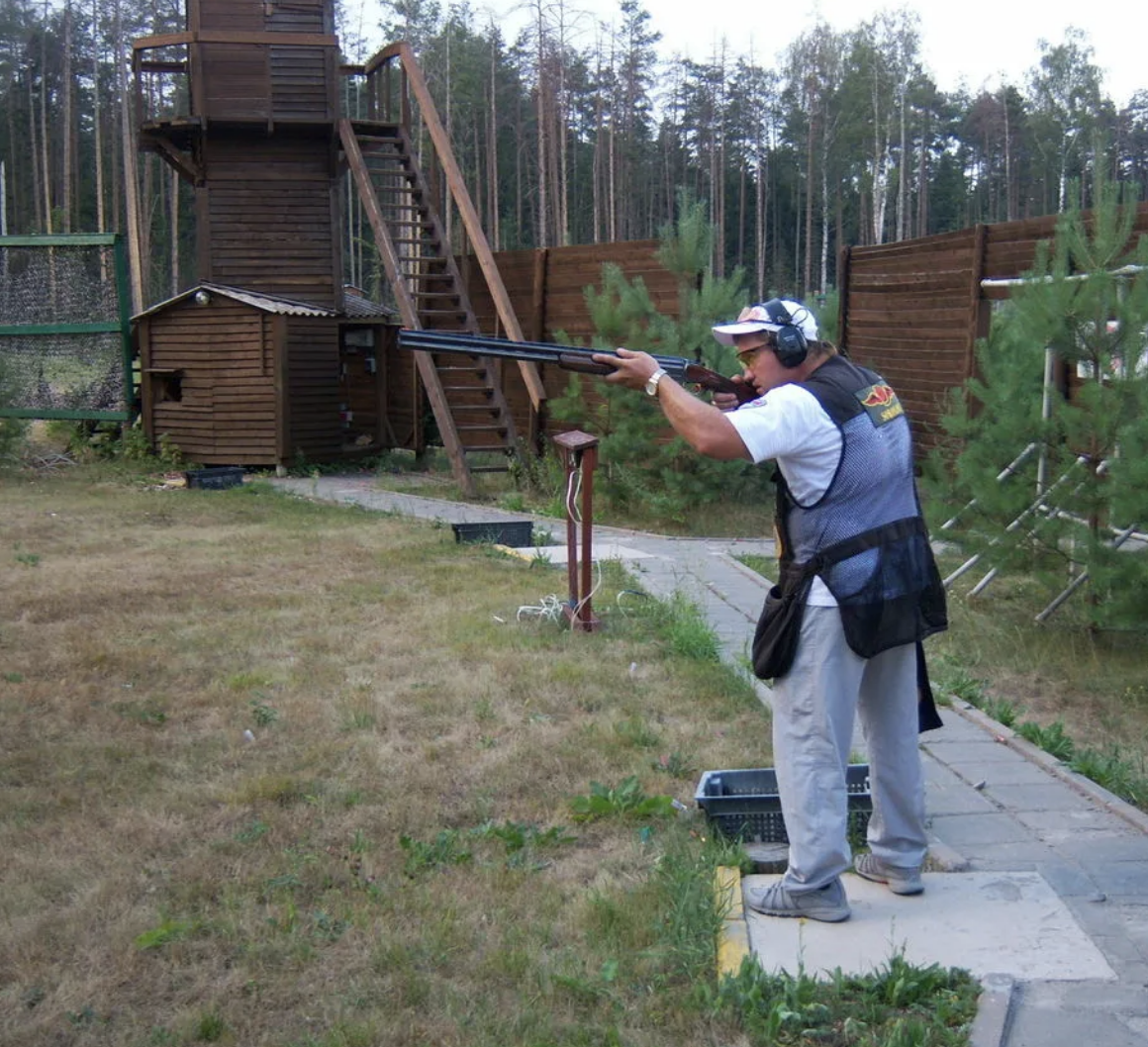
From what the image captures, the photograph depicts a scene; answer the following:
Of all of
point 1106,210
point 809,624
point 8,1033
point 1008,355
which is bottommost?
point 8,1033

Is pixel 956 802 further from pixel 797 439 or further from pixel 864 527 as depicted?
pixel 797 439

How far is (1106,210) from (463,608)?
4.39 meters

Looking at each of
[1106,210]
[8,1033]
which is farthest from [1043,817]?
[1106,210]

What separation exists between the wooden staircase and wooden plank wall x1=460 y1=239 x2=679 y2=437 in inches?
13.5

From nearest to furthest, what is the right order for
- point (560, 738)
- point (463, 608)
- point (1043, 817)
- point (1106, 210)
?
point (1043, 817) → point (560, 738) → point (1106, 210) → point (463, 608)

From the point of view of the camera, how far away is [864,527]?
Answer: 12.5 ft

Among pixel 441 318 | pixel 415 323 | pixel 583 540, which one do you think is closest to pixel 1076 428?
pixel 583 540

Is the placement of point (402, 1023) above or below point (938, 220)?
below

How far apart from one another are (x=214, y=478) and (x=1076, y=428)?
1046 centimetres

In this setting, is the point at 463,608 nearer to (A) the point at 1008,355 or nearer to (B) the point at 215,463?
(A) the point at 1008,355

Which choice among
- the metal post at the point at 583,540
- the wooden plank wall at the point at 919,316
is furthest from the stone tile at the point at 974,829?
the wooden plank wall at the point at 919,316

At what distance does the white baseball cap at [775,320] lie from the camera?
3.89 meters

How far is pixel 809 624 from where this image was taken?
379 cm

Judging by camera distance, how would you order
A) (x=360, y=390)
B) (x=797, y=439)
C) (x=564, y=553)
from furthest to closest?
(x=360, y=390)
(x=564, y=553)
(x=797, y=439)
